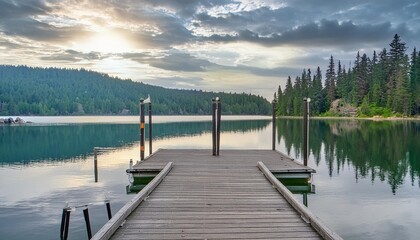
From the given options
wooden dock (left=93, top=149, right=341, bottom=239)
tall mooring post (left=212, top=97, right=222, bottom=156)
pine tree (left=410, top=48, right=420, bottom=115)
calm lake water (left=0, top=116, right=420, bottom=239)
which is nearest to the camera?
wooden dock (left=93, top=149, right=341, bottom=239)

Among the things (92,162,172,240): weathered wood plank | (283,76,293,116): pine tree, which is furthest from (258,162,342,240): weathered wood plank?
(283,76,293,116): pine tree

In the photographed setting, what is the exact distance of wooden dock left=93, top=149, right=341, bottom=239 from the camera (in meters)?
7.16

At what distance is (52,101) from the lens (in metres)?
186

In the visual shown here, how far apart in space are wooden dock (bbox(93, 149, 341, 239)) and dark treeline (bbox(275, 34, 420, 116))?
81278 mm

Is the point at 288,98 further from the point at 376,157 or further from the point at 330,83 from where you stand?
the point at 376,157

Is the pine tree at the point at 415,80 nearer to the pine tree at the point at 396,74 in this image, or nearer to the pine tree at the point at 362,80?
the pine tree at the point at 396,74

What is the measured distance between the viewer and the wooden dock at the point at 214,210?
23.5ft

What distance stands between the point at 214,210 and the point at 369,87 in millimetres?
102571

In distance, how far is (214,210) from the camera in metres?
8.79

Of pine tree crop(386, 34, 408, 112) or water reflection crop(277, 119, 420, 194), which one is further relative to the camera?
pine tree crop(386, 34, 408, 112)

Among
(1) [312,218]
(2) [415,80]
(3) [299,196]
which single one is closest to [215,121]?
(3) [299,196]

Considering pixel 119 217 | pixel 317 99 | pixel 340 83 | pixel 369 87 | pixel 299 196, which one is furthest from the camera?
pixel 317 99

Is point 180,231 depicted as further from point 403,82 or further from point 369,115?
point 369,115

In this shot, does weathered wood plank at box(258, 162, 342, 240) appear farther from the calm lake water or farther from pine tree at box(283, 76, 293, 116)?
pine tree at box(283, 76, 293, 116)
